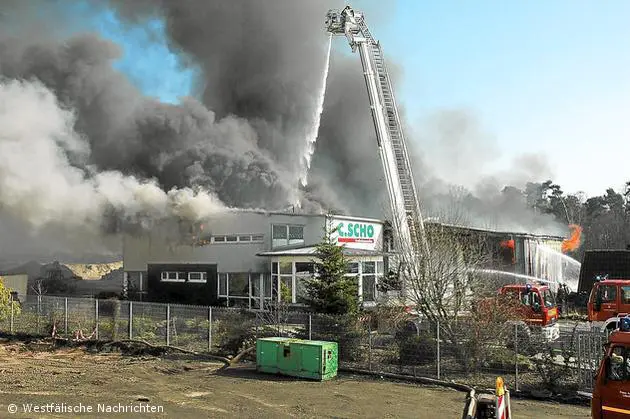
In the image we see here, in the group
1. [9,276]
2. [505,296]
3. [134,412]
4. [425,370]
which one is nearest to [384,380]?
[425,370]

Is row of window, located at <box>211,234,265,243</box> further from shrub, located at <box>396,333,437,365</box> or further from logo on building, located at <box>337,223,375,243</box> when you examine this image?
shrub, located at <box>396,333,437,365</box>

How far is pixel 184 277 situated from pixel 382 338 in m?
16.0

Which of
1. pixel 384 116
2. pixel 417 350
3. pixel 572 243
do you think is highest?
pixel 384 116

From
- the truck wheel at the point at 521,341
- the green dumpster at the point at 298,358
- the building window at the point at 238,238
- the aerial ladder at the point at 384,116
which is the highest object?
the aerial ladder at the point at 384,116

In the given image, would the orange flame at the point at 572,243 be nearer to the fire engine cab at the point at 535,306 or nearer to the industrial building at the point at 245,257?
the industrial building at the point at 245,257

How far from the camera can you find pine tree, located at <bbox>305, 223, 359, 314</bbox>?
1719cm

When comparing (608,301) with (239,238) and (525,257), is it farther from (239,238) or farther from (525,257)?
(525,257)

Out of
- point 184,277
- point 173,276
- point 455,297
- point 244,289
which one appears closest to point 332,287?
point 455,297

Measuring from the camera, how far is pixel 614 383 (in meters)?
7.74

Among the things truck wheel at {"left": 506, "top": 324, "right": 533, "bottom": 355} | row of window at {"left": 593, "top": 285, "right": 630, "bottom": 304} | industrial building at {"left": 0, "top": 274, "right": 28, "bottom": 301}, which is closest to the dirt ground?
truck wheel at {"left": 506, "top": 324, "right": 533, "bottom": 355}

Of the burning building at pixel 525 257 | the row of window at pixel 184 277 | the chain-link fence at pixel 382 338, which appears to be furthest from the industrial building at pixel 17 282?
the burning building at pixel 525 257

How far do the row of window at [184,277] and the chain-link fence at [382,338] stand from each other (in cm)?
853

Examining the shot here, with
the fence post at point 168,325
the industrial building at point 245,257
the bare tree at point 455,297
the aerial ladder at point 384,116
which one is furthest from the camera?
the industrial building at point 245,257

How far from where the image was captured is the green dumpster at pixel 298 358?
1317cm
